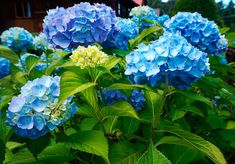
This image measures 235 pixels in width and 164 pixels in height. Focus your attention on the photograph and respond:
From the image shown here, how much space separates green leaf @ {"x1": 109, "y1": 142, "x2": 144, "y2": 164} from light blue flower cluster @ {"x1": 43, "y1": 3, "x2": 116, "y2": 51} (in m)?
0.49

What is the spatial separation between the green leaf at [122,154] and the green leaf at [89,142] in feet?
0.38

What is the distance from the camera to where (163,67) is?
115 centimetres

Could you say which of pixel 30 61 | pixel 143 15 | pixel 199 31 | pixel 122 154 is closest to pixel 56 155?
pixel 122 154

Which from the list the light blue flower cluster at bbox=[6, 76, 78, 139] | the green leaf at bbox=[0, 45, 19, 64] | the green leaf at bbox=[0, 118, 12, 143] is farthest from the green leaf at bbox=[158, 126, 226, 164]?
the green leaf at bbox=[0, 45, 19, 64]

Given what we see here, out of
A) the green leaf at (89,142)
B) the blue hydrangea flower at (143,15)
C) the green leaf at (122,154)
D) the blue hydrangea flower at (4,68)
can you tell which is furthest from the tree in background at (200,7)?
the green leaf at (89,142)

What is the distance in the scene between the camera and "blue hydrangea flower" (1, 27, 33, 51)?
8.05 ft

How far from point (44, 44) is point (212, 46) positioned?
3.58ft

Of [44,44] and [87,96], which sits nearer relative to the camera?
[87,96]

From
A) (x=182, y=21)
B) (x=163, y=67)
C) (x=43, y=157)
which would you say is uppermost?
(x=182, y=21)

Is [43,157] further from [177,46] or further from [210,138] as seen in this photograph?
[210,138]

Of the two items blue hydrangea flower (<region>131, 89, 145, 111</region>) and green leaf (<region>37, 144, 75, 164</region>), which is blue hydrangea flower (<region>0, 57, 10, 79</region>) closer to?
blue hydrangea flower (<region>131, 89, 145, 111</region>)

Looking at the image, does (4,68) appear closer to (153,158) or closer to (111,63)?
(111,63)

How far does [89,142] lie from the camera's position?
1055mm

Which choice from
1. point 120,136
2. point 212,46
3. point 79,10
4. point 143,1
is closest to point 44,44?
point 79,10
